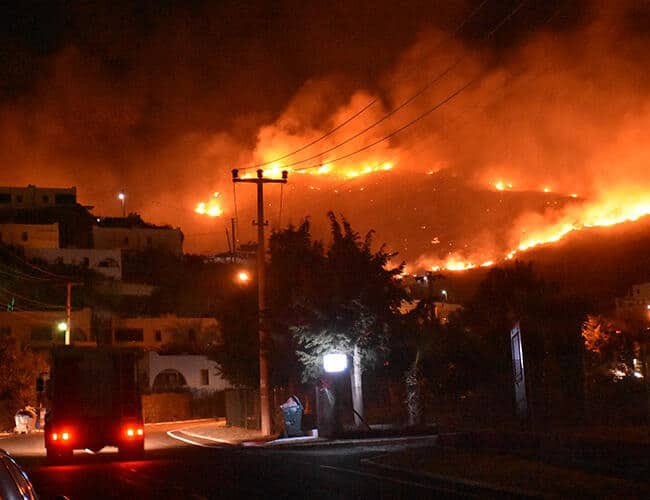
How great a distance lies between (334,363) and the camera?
29.4m

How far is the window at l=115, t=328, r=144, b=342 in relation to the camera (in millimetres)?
65625

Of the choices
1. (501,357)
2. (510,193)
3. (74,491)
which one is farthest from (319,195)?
(74,491)

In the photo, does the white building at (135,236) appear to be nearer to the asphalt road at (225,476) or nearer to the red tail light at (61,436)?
the asphalt road at (225,476)

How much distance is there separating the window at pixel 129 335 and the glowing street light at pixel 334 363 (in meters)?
39.2

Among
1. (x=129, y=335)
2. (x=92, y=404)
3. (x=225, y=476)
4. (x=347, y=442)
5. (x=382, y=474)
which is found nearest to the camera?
(x=382, y=474)

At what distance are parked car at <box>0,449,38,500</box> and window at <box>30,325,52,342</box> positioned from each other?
195 ft

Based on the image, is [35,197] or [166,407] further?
[35,197]

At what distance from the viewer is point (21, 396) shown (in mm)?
49625

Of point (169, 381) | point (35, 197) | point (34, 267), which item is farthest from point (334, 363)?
point (35, 197)

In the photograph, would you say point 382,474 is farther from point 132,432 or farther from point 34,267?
point 34,267

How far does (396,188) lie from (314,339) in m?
102

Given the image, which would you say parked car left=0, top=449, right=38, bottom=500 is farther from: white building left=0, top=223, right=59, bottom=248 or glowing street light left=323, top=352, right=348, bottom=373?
white building left=0, top=223, right=59, bottom=248

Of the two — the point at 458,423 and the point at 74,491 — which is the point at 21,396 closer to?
the point at 458,423

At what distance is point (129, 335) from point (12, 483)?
208 feet
